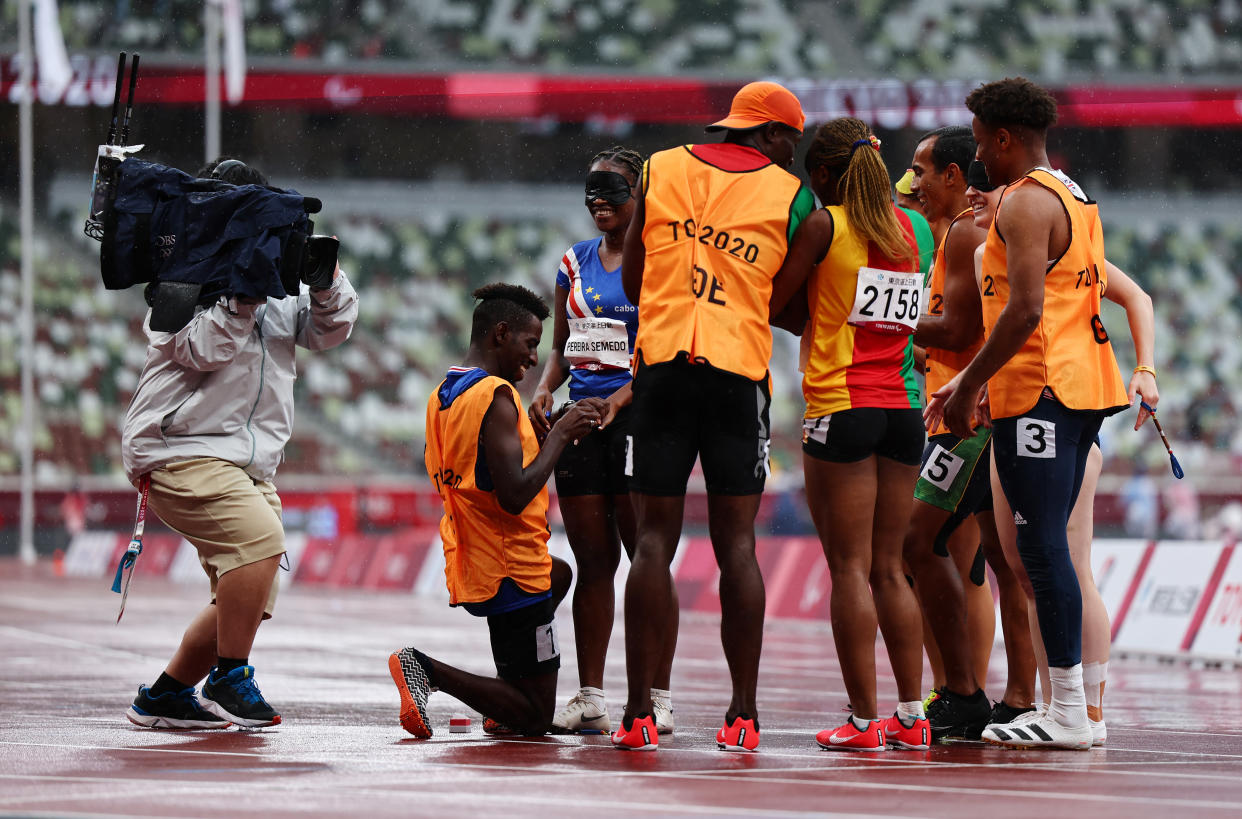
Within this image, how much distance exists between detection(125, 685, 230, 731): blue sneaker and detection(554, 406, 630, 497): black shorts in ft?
5.22

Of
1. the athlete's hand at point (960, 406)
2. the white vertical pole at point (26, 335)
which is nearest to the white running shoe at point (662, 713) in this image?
the athlete's hand at point (960, 406)

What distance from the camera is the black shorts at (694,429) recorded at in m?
5.32

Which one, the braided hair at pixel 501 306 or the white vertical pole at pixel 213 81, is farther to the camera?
the white vertical pole at pixel 213 81

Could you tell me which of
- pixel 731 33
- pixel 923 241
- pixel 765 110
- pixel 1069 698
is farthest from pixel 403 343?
pixel 1069 698

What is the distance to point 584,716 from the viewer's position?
241 inches

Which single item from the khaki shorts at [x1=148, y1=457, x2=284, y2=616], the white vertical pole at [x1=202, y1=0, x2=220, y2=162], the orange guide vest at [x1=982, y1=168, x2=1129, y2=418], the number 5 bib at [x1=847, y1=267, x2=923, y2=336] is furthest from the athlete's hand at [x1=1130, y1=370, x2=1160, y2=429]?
the white vertical pole at [x1=202, y1=0, x2=220, y2=162]

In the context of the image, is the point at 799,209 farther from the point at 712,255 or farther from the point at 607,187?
the point at 607,187

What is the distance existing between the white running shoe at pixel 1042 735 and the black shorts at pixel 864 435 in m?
1.00

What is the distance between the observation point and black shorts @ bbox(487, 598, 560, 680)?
5.94 metres

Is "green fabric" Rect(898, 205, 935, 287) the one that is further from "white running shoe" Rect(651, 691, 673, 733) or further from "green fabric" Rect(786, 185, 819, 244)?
"white running shoe" Rect(651, 691, 673, 733)

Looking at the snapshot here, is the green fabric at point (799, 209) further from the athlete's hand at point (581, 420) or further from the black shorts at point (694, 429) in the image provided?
the athlete's hand at point (581, 420)

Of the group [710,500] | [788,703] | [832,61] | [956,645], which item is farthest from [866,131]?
[832,61]

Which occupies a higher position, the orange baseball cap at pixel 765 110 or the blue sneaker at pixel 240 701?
the orange baseball cap at pixel 765 110

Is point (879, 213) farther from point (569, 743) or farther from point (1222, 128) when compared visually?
point (1222, 128)
